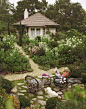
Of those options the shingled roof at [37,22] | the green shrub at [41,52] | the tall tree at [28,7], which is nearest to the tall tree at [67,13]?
the tall tree at [28,7]

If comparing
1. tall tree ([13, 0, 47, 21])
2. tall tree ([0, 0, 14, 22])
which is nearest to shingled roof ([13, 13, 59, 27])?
tall tree ([13, 0, 47, 21])

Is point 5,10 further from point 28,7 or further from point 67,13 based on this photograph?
point 67,13

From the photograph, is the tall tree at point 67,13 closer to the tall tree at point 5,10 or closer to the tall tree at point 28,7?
the tall tree at point 28,7

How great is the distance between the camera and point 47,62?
982cm

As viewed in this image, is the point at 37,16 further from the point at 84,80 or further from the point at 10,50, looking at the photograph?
the point at 84,80

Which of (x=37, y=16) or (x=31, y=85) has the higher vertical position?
(x=37, y=16)

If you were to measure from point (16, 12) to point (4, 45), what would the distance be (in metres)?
18.8

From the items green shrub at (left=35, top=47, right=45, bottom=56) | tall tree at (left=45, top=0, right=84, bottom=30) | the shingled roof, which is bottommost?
green shrub at (left=35, top=47, right=45, bottom=56)

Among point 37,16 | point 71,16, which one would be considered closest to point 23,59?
point 37,16

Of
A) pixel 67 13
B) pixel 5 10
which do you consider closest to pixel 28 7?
pixel 5 10

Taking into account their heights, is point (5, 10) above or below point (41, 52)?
above

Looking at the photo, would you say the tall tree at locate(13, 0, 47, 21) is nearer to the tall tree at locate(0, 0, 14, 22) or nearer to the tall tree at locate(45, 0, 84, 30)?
the tall tree at locate(0, 0, 14, 22)

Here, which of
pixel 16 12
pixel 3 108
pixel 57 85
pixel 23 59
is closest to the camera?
pixel 3 108

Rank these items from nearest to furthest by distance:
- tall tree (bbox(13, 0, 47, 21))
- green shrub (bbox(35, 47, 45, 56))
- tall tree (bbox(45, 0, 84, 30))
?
green shrub (bbox(35, 47, 45, 56)) < tall tree (bbox(13, 0, 47, 21)) < tall tree (bbox(45, 0, 84, 30))
